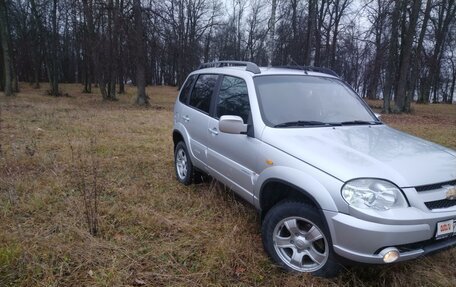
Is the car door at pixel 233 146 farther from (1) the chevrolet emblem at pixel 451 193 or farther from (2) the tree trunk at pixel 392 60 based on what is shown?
(2) the tree trunk at pixel 392 60

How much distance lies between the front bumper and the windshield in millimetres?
1282

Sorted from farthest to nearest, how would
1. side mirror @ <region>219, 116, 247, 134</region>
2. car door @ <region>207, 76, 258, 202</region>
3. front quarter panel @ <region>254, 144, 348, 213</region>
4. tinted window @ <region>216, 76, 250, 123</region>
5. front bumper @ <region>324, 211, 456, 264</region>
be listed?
tinted window @ <region>216, 76, 250, 123</region> < car door @ <region>207, 76, 258, 202</region> < side mirror @ <region>219, 116, 247, 134</region> < front quarter panel @ <region>254, 144, 348, 213</region> < front bumper @ <region>324, 211, 456, 264</region>

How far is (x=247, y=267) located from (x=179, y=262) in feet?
2.16

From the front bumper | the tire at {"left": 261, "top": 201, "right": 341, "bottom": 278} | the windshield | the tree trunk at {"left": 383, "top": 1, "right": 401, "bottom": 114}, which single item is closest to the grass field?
the tire at {"left": 261, "top": 201, "right": 341, "bottom": 278}

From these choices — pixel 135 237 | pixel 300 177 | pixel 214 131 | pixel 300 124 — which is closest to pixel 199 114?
pixel 214 131

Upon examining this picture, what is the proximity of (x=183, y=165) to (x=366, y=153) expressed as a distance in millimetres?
3279

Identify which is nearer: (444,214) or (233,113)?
(444,214)

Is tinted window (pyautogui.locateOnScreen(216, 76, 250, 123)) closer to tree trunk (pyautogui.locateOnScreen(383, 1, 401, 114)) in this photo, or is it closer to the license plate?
the license plate

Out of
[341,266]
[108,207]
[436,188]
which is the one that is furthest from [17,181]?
[436,188]

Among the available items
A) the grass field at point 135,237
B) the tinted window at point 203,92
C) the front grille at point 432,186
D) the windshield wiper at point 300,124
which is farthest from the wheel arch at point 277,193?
the tinted window at point 203,92

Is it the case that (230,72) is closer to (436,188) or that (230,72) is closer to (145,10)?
(436,188)

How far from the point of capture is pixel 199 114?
15.8 feet

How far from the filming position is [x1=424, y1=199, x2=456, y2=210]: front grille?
2639 millimetres

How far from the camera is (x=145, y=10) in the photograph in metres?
18.1
